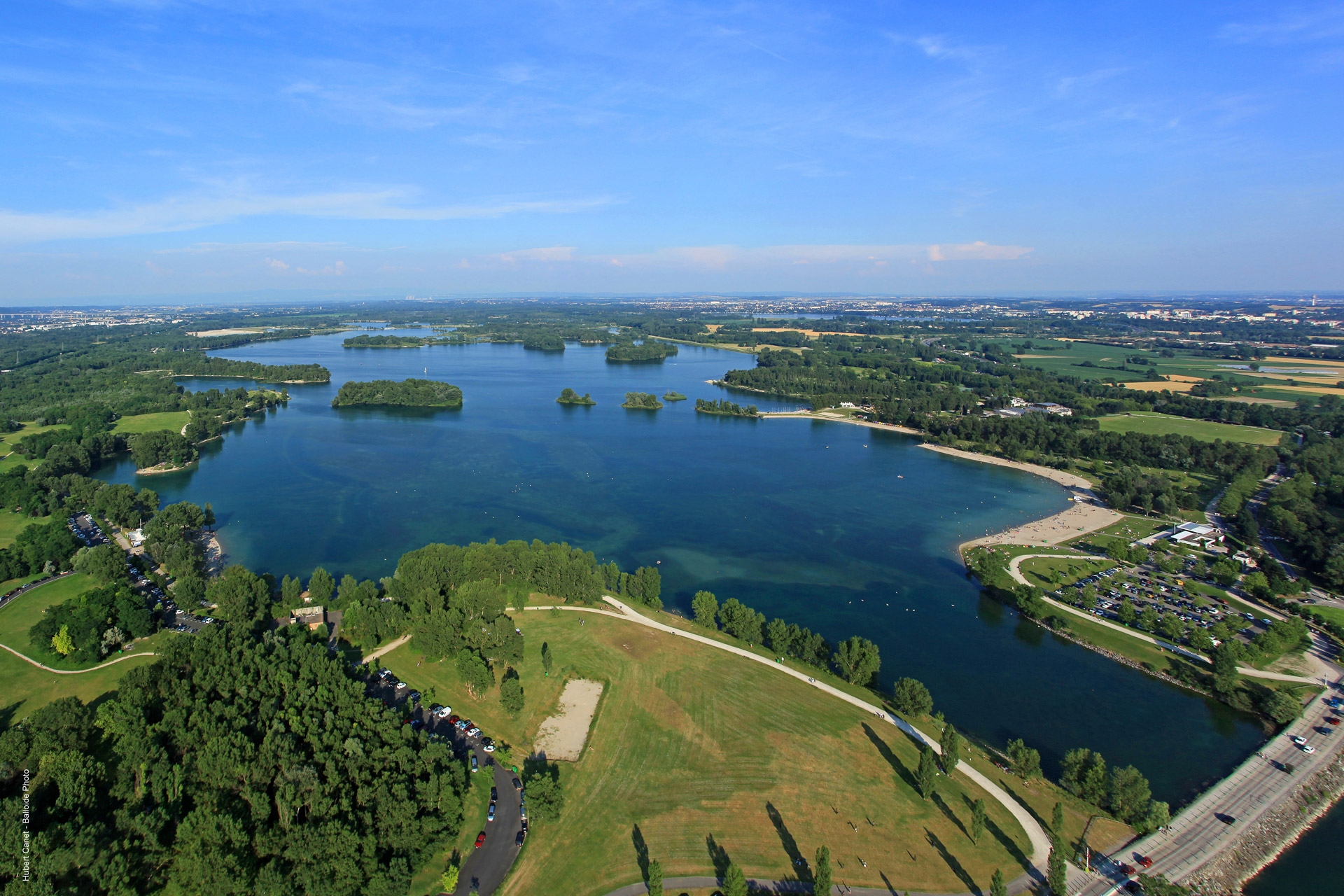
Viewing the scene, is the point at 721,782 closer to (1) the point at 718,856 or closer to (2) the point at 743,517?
(1) the point at 718,856

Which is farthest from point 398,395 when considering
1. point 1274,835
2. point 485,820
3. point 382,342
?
point 1274,835

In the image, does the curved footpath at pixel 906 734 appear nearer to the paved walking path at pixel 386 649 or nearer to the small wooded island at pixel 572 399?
the paved walking path at pixel 386 649

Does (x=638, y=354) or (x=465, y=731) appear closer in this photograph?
(x=465, y=731)

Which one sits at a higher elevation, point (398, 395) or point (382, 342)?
point (382, 342)

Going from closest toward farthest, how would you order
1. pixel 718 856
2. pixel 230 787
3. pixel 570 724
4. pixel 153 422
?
pixel 230 787, pixel 718 856, pixel 570 724, pixel 153 422

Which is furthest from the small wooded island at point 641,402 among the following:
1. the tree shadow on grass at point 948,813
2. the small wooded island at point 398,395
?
the tree shadow on grass at point 948,813

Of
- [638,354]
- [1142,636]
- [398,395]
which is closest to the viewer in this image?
[1142,636]

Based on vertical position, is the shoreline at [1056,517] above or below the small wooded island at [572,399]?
below
